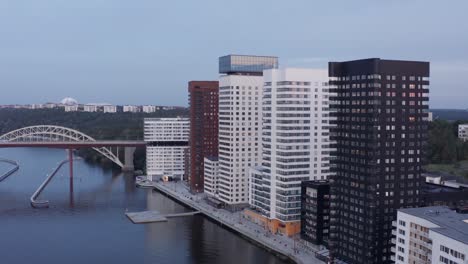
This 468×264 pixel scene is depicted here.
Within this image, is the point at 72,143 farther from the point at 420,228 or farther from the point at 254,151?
the point at 420,228

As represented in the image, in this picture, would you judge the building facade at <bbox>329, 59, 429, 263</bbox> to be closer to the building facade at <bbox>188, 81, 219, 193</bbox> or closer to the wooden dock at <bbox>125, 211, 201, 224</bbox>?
the wooden dock at <bbox>125, 211, 201, 224</bbox>

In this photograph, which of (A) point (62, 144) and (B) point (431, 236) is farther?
(A) point (62, 144)

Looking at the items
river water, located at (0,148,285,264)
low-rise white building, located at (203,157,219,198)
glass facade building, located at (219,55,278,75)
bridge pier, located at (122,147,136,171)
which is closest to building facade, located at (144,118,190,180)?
river water, located at (0,148,285,264)

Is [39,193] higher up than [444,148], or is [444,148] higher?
[444,148]

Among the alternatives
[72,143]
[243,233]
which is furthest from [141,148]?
[243,233]

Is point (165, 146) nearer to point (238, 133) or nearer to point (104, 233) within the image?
point (238, 133)

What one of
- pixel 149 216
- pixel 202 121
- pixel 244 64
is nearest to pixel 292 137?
pixel 244 64
